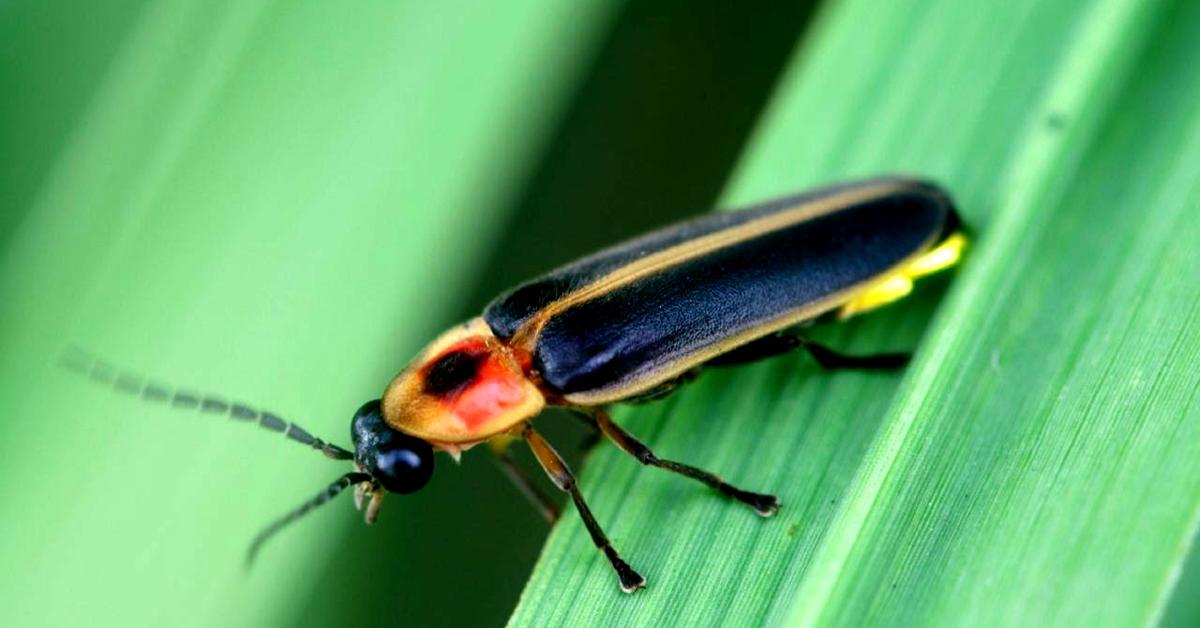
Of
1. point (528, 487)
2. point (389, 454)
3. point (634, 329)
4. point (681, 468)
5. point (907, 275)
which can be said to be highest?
point (907, 275)

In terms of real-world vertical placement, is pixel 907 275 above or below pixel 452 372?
above

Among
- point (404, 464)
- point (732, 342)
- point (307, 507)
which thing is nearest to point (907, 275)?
point (732, 342)

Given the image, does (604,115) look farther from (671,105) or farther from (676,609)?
(676,609)

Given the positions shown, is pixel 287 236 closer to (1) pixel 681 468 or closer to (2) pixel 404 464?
(2) pixel 404 464

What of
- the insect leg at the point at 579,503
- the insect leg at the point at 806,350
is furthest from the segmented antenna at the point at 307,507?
the insect leg at the point at 806,350

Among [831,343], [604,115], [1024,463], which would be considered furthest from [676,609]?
[604,115]

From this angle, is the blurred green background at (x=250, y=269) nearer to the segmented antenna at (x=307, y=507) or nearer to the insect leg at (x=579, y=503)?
the segmented antenna at (x=307, y=507)
